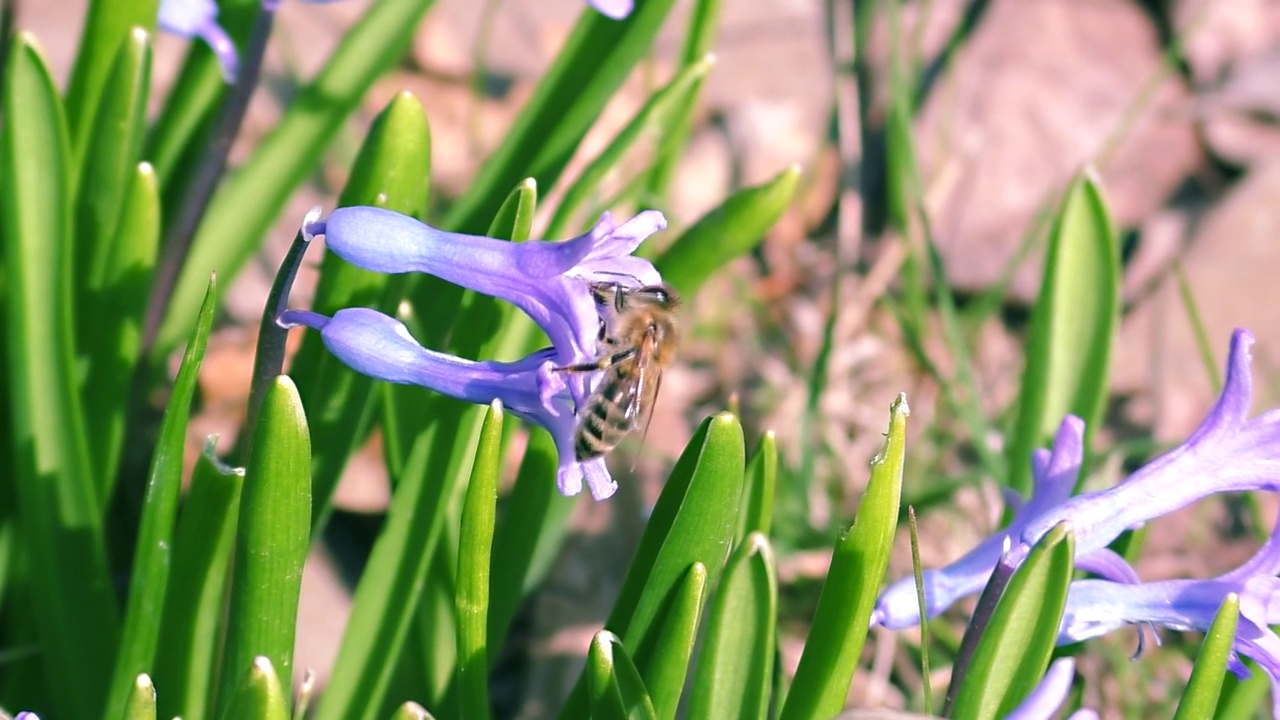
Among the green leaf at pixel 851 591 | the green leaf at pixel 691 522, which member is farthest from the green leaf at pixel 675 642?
the green leaf at pixel 851 591

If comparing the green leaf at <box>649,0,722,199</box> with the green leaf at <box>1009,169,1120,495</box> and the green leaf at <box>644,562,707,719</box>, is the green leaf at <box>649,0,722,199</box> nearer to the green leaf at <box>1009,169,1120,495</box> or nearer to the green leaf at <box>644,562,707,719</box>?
the green leaf at <box>1009,169,1120,495</box>

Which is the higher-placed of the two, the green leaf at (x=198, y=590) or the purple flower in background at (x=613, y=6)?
the purple flower in background at (x=613, y=6)

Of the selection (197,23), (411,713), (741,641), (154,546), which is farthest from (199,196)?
(741,641)

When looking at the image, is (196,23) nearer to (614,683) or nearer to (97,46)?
(97,46)

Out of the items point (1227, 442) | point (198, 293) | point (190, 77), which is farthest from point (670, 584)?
point (190, 77)

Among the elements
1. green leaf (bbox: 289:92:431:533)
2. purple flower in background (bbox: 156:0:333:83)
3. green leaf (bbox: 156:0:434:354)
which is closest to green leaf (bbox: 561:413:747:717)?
green leaf (bbox: 289:92:431:533)

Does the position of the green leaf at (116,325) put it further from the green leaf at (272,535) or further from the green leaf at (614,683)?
the green leaf at (614,683)
